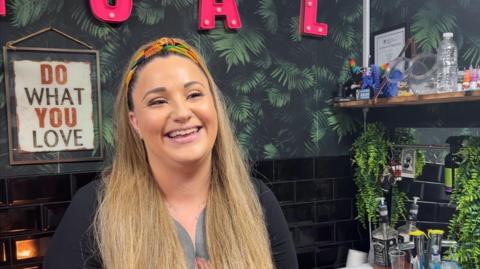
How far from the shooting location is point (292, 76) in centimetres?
221

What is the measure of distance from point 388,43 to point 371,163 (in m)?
0.64

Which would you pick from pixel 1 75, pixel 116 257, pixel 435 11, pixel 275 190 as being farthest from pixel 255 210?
pixel 435 11

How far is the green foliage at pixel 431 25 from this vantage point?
188 cm

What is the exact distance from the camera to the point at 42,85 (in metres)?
1.71

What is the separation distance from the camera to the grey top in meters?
1.12

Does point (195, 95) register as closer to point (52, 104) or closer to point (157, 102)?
point (157, 102)

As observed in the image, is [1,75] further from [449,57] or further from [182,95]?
[449,57]

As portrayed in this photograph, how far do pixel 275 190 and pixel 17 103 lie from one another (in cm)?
127

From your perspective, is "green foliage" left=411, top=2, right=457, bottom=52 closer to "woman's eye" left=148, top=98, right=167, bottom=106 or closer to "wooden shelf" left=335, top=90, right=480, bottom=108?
"wooden shelf" left=335, top=90, right=480, bottom=108

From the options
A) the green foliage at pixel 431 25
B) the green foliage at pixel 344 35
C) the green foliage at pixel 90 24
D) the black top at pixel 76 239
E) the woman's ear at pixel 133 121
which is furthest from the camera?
the green foliage at pixel 344 35

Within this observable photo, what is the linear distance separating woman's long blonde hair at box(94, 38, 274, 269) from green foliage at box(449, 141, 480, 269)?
0.89 meters

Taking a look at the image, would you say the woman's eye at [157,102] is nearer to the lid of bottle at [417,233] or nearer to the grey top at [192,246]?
the grey top at [192,246]

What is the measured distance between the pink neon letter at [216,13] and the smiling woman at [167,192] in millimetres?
846

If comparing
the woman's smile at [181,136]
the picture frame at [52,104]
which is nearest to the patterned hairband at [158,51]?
the woman's smile at [181,136]
